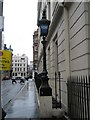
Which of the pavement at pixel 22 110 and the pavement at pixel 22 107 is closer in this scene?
the pavement at pixel 22 110

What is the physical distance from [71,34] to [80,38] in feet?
5.36

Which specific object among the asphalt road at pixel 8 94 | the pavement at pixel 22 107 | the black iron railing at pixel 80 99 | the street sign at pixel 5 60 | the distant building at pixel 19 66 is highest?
the distant building at pixel 19 66

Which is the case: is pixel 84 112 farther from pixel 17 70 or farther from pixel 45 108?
pixel 17 70

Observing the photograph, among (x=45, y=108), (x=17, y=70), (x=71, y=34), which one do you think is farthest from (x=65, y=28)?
(x=17, y=70)

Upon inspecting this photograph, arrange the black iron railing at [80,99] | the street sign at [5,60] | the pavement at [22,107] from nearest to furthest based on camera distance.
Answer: the street sign at [5,60]
the black iron railing at [80,99]
the pavement at [22,107]

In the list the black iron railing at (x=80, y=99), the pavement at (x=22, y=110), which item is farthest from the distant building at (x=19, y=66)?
the black iron railing at (x=80, y=99)

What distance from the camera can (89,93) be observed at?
5.80 meters

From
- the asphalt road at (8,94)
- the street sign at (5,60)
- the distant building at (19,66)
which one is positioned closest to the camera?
Answer: the street sign at (5,60)

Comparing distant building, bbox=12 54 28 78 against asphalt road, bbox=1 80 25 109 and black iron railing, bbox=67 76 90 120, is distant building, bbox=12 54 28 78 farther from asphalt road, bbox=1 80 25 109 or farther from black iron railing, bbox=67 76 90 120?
black iron railing, bbox=67 76 90 120

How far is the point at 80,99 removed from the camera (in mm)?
6336

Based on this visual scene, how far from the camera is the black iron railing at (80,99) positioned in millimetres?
5691

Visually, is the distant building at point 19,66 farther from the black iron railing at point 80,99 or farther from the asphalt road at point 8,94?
the black iron railing at point 80,99

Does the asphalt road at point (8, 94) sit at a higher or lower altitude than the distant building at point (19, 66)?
lower

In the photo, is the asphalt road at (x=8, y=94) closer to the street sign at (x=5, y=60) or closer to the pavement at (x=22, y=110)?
the pavement at (x=22, y=110)
